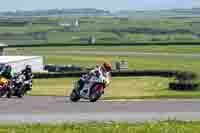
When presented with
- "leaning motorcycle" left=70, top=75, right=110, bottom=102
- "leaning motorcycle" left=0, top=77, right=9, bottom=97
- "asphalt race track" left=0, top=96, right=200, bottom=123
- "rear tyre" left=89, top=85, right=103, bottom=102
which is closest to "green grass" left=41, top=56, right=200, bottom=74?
"leaning motorcycle" left=0, top=77, right=9, bottom=97

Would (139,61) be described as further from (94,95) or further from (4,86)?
(94,95)

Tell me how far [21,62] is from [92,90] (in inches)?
1272

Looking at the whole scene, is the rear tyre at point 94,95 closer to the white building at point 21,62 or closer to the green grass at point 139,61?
the white building at point 21,62

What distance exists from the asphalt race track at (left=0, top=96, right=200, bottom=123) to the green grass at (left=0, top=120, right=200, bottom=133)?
145cm

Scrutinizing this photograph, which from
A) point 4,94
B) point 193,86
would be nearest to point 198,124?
point 4,94

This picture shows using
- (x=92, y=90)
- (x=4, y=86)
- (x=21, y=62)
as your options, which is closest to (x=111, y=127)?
(x=92, y=90)

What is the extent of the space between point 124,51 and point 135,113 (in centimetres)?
7317

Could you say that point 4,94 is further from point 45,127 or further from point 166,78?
point 166,78

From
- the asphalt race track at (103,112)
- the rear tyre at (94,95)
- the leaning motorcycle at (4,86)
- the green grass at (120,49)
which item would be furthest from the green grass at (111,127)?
the green grass at (120,49)

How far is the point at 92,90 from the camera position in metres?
24.3

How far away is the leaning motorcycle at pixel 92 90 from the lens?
952 inches

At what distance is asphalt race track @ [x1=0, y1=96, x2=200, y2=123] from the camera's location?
16.5 meters

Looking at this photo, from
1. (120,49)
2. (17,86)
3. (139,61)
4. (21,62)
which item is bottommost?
(139,61)

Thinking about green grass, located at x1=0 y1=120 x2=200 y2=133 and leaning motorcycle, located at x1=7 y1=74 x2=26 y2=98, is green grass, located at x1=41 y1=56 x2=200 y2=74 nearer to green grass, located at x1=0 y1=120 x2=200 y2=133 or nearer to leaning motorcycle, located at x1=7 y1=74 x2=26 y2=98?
leaning motorcycle, located at x1=7 y1=74 x2=26 y2=98
